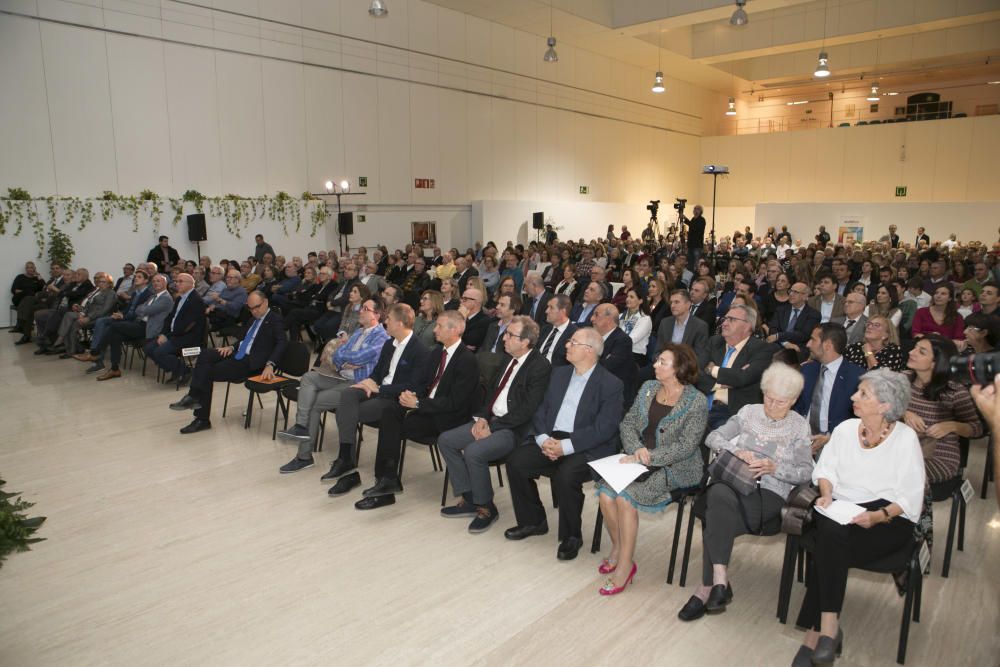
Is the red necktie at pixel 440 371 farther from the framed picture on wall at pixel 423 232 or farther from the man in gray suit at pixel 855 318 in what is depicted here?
the framed picture on wall at pixel 423 232

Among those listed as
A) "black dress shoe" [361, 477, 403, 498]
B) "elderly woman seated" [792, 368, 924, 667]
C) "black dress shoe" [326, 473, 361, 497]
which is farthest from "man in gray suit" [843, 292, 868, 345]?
"black dress shoe" [326, 473, 361, 497]

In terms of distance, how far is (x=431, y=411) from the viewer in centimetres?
430

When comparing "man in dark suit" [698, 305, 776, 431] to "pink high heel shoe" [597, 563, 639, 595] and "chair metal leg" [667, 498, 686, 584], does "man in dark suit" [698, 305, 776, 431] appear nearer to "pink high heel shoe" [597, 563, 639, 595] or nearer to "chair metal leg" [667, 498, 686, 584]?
"chair metal leg" [667, 498, 686, 584]

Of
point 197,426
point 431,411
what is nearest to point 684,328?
point 431,411

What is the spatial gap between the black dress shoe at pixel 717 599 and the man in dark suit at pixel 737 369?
1.13 metres

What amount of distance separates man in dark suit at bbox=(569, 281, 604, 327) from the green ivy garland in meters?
9.17

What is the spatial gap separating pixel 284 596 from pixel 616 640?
1613 mm

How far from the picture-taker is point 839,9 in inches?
713

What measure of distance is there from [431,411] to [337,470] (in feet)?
2.96

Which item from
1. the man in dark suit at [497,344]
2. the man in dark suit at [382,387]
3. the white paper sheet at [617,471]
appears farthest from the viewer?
the man in dark suit at [497,344]

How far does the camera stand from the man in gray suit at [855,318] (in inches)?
204

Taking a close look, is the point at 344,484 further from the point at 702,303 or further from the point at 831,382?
the point at 702,303

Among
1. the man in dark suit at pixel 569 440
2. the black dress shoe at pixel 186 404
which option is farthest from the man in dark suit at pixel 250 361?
the man in dark suit at pixel 569 440

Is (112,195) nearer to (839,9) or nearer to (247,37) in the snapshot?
(247,37)
